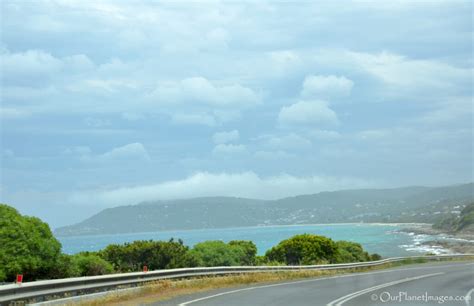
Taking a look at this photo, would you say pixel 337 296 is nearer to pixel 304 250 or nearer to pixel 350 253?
pixel 304 250

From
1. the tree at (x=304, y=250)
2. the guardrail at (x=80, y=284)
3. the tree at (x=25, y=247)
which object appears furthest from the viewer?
the tree at (x=304, y=250)

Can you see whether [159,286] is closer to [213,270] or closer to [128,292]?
[128,292]

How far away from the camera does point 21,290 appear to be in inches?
602

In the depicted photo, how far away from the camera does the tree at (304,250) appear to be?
6153cm

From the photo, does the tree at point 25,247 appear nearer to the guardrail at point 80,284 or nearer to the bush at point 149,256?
the guardrail at point 80,284

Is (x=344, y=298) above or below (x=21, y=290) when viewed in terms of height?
below

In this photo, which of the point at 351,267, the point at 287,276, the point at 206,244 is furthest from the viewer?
the point at 206,244

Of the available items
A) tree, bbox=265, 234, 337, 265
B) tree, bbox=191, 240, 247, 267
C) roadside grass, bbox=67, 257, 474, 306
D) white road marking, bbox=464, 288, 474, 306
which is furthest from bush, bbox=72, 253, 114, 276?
tree, bbox=265, 234, 337, 265

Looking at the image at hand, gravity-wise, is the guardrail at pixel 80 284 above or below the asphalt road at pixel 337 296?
above

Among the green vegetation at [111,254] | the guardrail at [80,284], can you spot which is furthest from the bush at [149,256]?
the guardrail at [80,284]

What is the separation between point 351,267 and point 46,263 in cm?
2487

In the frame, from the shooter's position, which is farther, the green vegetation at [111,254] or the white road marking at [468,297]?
the green vegetation at [111,254]

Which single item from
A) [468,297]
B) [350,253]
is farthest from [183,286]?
[350,253]

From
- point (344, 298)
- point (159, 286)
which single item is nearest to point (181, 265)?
point (159, 286)
